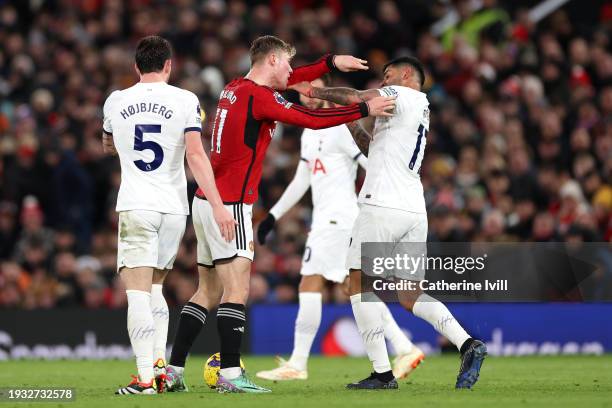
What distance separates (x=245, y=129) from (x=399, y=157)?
1.32m

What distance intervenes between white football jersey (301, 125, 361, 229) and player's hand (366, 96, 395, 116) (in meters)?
2.61

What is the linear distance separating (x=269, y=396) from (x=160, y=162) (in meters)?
2.01

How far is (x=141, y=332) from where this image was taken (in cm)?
959

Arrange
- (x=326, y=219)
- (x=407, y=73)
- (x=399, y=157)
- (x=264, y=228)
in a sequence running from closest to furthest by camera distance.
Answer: (x=399, y=157), (x=407, y=73), (x=326, y=219), (x=264, y=228)

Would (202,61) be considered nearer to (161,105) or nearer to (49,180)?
(49,180)

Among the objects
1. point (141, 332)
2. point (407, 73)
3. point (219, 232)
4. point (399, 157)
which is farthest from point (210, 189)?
point (407, 73)

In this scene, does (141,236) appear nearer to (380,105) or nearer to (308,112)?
(308,112)

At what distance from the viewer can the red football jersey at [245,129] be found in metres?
9.80

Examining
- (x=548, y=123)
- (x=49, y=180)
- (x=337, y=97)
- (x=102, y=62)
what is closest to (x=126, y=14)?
(x=102, y=62)

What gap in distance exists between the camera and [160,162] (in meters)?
9.83

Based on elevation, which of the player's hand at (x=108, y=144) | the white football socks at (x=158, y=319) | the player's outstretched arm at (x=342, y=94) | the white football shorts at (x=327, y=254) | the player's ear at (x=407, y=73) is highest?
the player's ear at (x=407, y=73)

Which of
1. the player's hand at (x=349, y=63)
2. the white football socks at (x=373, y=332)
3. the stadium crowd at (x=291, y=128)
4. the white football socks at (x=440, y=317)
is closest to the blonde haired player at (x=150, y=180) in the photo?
the player's hand at (x=349, y=63)

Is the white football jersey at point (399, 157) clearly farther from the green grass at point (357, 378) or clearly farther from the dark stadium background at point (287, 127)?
the dark stadium background at point (287, 127)

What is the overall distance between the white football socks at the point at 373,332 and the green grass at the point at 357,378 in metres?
0.29
